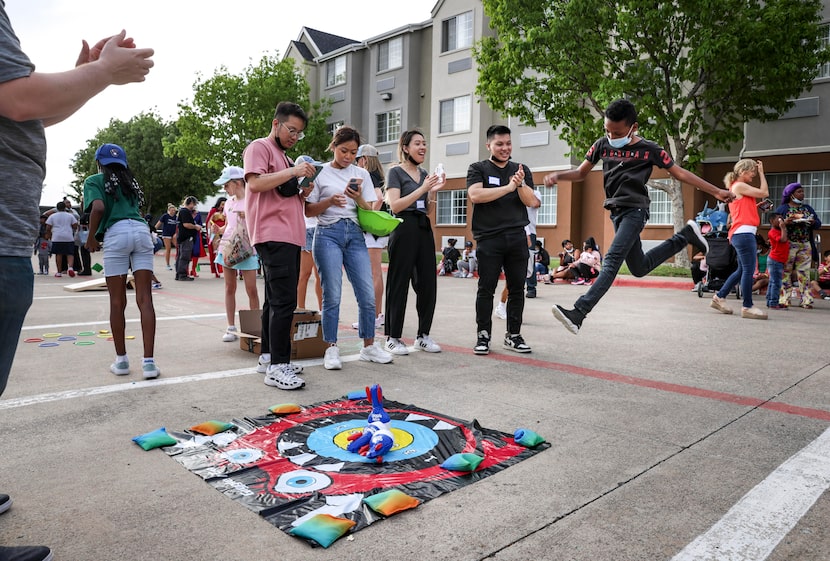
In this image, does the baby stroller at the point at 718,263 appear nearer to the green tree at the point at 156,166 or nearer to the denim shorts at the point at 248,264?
the denim shorts at the point at 248,264

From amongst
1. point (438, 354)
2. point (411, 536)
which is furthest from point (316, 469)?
point (438, 354)

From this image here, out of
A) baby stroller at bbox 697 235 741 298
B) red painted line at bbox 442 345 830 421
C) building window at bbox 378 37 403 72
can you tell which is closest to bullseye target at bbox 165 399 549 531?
red painted line at bbox 442 345 830 421

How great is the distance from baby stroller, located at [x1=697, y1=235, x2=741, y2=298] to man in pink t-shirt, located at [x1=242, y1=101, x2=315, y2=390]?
9.49 m

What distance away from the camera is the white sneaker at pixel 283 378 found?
435 cm

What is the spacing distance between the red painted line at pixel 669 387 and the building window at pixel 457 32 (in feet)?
84.5

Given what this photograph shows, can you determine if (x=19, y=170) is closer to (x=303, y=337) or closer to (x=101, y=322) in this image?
(x=303, y=337)

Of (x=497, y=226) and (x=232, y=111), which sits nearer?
(x=497, y=226)

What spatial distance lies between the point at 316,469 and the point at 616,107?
13.1ft

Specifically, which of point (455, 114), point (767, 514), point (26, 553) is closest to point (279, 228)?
point (26, 553)

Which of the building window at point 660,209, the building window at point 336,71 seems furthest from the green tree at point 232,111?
the building window at point 660,209

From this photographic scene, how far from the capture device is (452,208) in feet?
96.9

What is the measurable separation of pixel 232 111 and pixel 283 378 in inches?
1258

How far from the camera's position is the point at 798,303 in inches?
412

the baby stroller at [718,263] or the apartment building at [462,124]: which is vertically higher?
the apartment building at [462,124]
